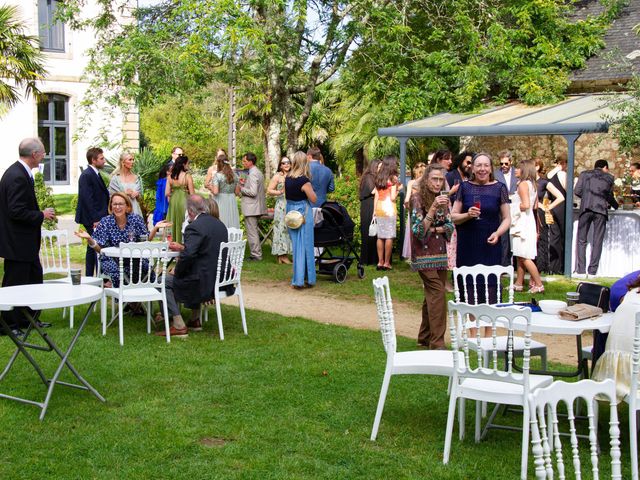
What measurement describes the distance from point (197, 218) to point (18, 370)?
221 cm

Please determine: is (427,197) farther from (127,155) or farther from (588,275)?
(588,275)

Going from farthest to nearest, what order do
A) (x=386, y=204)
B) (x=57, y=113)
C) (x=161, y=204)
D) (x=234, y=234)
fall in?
(x=57, y=113) < (x=161, y=204) < (x=386, y=204) < (x=234, y=234)

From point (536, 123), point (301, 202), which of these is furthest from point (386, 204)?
point (536, 123)

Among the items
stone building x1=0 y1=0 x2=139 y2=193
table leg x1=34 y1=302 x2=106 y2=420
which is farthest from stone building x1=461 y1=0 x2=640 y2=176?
stone building x1=0 y1=0 x2=139 y2=193

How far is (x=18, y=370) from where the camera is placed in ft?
23.9

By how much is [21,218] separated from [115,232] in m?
1.01

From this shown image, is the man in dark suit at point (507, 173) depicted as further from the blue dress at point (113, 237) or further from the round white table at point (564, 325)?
the round white table at point (564, 325)

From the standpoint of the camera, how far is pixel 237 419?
5.97 m

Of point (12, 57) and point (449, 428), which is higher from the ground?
point (12, 57)

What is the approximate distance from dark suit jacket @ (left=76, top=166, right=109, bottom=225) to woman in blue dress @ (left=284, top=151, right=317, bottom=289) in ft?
7.90

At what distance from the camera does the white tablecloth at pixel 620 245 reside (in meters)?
12.9

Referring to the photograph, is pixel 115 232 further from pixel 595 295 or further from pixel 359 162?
pixel 359 162

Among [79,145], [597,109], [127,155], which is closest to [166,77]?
[127,155]

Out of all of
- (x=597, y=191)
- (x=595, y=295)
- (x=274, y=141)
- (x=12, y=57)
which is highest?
(x=12, y=57)
